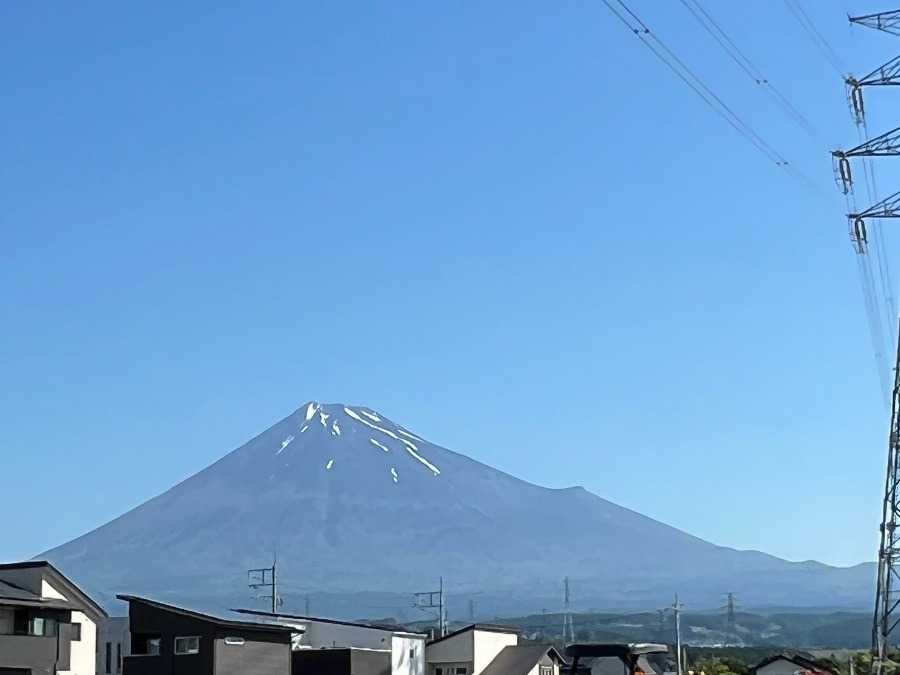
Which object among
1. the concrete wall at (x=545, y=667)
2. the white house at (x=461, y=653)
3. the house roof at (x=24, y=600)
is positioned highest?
the house roof at (x=24, y=600)

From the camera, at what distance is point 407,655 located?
47.9 metres

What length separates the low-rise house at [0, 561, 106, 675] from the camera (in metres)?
36.8

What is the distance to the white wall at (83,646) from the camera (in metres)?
41.1

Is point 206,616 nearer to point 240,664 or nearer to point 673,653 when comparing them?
point 240,664

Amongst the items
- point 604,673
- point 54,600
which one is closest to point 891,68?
point 54,600

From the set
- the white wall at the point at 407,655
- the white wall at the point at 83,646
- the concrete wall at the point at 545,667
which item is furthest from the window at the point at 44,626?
the concrete wall at the point at 545,667

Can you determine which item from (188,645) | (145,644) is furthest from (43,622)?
Answer: (188,645)

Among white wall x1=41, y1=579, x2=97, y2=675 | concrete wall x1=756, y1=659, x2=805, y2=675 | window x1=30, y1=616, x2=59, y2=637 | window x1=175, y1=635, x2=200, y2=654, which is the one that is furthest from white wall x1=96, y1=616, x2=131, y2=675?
concrete wall x1=756, y1=659, x2=805, y2=675

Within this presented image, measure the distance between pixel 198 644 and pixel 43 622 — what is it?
4.31 meters

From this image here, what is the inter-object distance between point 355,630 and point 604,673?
1708 cm

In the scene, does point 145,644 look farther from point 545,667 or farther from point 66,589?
point 545,667

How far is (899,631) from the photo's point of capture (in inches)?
7544

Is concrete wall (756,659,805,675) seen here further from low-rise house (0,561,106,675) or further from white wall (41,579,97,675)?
low-rise house (0,561,106,675)

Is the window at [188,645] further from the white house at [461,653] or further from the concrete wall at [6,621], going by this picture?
the white house at [461,653]
